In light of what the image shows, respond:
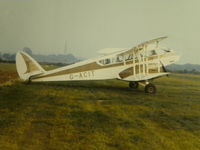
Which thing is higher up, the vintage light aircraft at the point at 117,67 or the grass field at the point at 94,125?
the vintage light aircraft at the point at 117,67

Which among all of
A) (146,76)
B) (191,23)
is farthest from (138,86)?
(191,23)

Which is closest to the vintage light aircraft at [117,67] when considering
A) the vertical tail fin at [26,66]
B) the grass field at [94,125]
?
the vertical tail fin at [26,66]

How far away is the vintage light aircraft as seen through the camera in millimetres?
13378

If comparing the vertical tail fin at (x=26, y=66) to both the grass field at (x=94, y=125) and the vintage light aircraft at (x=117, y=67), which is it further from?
the grass field at (x=94, y=125)

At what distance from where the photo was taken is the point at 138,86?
1566cm

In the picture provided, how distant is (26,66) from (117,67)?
499 cm

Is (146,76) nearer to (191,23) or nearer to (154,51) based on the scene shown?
(154,51)

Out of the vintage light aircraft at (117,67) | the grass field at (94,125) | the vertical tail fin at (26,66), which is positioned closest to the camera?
the grass field at (94,125)

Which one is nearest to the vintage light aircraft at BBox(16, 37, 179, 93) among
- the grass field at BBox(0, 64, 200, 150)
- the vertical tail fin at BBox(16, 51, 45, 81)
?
the vertical tail fin at BBox(16, 51, 45, 81)

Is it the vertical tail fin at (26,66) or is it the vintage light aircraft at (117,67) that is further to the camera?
the vintage light aircraft at (117,67)

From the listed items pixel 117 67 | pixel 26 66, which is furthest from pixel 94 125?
pixel 26 66

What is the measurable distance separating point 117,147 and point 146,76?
8568 millimetres

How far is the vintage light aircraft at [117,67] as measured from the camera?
527 inches

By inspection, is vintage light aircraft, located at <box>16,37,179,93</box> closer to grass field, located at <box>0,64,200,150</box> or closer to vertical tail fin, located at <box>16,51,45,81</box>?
vertical tail fin, located at <box>16,51,45,81</box>
